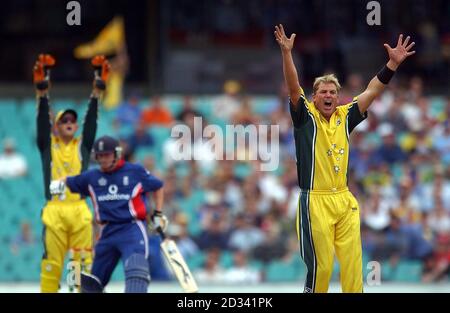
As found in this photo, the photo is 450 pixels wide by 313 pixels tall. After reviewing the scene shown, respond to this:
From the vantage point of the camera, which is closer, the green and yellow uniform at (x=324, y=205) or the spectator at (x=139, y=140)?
the green and yellow uniform at (x=324, y=205)

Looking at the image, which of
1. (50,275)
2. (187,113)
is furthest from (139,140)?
(50,275)

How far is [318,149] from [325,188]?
366 millimetres

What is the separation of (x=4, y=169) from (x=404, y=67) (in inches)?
328

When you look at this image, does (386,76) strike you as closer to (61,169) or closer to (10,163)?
(61,169)

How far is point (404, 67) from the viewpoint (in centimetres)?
2462

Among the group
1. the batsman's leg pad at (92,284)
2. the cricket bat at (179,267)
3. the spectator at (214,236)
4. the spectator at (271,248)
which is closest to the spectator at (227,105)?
the spectator at (214,236)

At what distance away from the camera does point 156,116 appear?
2230 centimetres

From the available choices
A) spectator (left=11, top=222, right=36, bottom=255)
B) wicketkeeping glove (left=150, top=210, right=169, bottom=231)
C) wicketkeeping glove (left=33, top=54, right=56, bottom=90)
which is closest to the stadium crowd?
spectator (left=11, top=222, right=36, bottom=255)

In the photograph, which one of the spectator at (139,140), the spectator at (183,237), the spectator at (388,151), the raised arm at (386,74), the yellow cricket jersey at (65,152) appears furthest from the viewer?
the spectator at (139,140)

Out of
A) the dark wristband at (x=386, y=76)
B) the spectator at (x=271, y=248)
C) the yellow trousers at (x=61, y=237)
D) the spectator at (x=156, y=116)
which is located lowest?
the spectator at (x=271, y=248)

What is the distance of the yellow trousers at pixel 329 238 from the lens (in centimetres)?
1123

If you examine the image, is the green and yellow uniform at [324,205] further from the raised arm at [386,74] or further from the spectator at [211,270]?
the spectator at [211,270]

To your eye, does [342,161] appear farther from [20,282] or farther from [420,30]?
[420,30]
